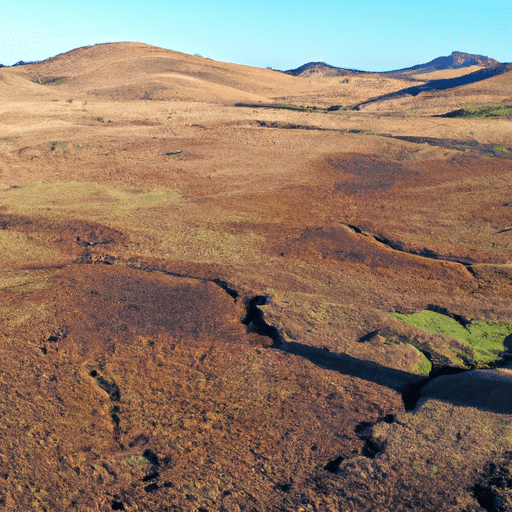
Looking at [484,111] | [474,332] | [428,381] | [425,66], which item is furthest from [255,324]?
[425,66]

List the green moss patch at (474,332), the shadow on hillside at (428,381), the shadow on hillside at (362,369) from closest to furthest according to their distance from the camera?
1. the shadow on hillside at (428,381)
2. the shadow on hillside at (362,369)
3. the green moss patch at (474,332)

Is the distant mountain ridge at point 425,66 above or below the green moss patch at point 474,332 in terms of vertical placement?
above

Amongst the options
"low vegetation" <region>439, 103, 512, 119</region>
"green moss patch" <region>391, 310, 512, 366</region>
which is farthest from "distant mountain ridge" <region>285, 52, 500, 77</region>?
"green moss patch" <region>391, 310, 512, 366</region>

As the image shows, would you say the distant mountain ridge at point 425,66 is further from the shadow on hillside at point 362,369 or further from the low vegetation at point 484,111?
the shadow on hillside at point 362,369

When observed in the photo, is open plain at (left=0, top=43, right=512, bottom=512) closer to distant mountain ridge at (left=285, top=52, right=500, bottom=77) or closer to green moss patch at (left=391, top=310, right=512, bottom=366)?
green moss patch at (left=391, top=310, right=512, bottom=366)

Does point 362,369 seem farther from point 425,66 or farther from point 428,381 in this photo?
point 425,66

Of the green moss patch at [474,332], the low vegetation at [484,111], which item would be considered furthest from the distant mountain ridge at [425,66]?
the green moss patch at [474,332]
